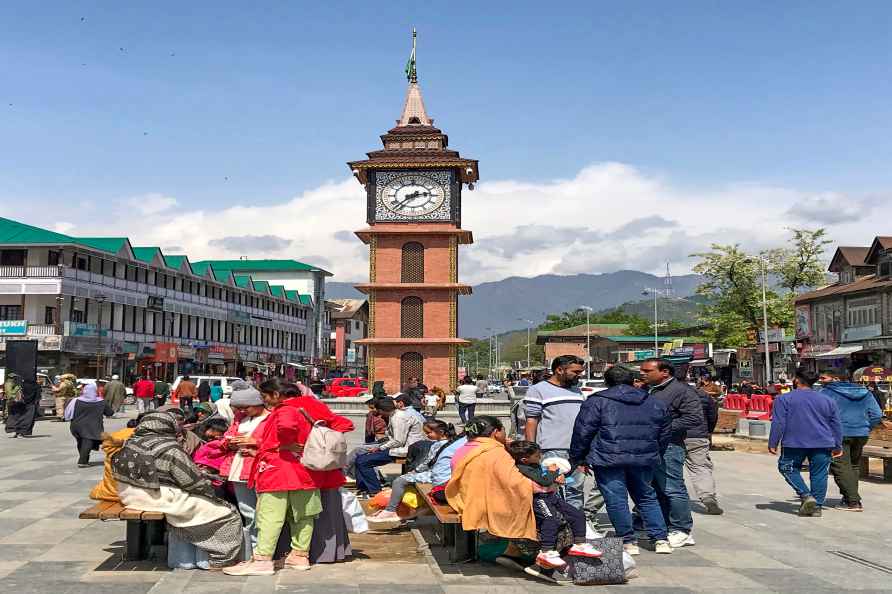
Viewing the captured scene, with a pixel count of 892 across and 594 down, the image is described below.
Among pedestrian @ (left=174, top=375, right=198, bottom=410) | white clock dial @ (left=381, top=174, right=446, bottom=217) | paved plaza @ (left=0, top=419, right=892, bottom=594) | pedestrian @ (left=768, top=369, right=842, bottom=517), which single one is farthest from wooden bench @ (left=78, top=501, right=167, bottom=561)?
white clock dial @ (left=381, top=174, right=446, bottom=217)

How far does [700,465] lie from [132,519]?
6818 millimetres

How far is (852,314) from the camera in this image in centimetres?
4769

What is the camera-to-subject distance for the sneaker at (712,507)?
36.2ft

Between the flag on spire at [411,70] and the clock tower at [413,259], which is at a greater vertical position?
the flag on spire at [411,70]

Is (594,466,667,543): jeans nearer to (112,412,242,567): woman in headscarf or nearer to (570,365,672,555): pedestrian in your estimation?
(570,365,672,555): pedestrian

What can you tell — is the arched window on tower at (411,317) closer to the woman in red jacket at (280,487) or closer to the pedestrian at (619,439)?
the pedestrian at (619,439)

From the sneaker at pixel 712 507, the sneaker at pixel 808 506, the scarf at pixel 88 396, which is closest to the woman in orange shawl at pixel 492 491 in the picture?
the sneaker at pixel 712 507

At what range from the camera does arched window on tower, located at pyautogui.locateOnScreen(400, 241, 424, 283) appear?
1702 inches

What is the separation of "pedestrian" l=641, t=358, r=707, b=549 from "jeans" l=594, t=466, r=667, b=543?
0.50m

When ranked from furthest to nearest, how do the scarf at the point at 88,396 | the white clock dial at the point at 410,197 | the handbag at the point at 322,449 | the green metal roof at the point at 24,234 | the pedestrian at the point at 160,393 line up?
the green metal roof at the point at 24,234
the white clock dial at the point at 410,197
the pedestrian at the point at 160,393
the scarf at the point at 88,396
the handbag at the point at 322,449

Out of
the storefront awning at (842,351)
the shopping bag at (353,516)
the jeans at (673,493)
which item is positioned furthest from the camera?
the storefront awning at (842,351)

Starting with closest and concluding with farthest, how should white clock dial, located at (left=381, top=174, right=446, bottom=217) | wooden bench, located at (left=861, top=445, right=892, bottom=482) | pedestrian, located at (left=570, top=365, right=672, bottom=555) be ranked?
pedestrian, located at (left=570, top=365, right=672, bottom=555) → wooden bench, located at (left=861, top=445, right=892, bottom=482) → white clock dial, located at (left=381, top=174, right=446, bottom=217)

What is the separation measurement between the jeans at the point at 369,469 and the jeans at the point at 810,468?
5.05 meters

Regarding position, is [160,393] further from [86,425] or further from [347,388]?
[347,388]
